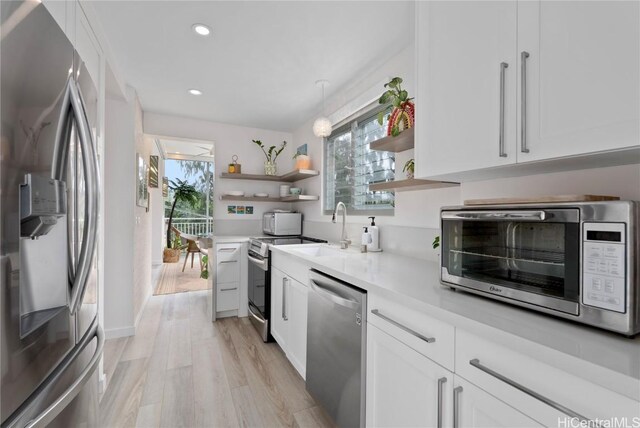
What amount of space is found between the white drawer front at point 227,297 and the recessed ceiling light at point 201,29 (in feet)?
7.90

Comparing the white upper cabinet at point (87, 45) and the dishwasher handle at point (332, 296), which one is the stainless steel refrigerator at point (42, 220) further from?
the dishwasher handle at point (332, 296)

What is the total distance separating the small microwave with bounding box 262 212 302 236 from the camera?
356 cm

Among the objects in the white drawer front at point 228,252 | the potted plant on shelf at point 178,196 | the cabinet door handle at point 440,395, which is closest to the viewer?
the cabinet door handle at point 440,395

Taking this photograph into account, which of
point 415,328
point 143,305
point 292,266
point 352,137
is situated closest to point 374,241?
point 292,266

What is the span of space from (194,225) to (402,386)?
730 centimetres

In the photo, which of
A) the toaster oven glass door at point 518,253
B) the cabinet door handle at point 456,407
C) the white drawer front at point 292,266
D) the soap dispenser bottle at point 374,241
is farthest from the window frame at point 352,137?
the cabinet door handle at point 456,407

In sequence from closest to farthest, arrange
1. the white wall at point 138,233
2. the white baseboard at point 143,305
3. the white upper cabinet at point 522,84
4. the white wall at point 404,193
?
the white upper cabinet at point 522,84, the white wall at point 404,193, the white wall at point 138,233, the white baseboard at point 143,305

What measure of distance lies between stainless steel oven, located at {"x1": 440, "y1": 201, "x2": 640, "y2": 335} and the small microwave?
8.44 ft

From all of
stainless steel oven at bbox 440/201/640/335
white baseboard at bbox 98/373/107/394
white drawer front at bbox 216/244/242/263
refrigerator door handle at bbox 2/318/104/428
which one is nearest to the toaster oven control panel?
stainless steel oven at bbox 440/201/640/335

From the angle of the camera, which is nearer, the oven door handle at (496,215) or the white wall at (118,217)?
the oven door handle at (496,215)

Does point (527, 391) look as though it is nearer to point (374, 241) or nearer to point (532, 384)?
point (532, 384)

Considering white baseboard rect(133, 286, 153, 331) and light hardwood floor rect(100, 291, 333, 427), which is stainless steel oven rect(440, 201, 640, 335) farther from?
white baseboard rect(133, 286, 153, 331)

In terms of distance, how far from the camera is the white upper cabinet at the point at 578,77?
766mm

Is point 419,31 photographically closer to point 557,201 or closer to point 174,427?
point 557,201
